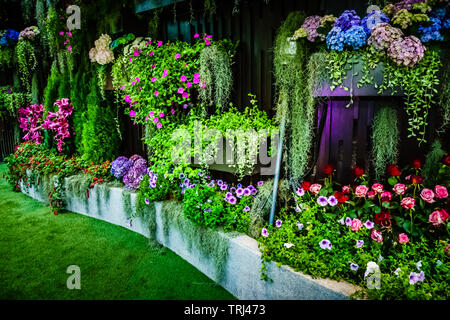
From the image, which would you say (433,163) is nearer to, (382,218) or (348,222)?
(382,218)

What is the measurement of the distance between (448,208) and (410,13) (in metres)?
1.46

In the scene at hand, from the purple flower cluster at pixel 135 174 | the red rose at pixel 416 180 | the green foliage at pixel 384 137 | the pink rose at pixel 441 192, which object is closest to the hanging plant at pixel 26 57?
the purple flower cluster at pixel 135 174

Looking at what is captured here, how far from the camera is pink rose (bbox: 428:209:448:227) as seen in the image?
6.74ft

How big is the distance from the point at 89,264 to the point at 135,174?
1.33 metres

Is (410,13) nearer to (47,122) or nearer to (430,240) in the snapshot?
(430,240)

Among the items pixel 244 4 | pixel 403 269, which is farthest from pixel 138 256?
pixel 244 4

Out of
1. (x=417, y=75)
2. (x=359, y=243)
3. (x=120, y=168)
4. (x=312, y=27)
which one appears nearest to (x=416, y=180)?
(x=359, y=243)

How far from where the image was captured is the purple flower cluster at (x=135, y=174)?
156 inches

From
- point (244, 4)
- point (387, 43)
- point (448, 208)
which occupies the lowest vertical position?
point (448, 208)

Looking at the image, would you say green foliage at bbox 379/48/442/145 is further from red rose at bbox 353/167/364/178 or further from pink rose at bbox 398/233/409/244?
pink rose at bbox 398/233/409/244

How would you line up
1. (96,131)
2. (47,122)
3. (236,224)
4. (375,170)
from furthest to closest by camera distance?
(47,122) < (96,131) < (236,224) < (375,170)

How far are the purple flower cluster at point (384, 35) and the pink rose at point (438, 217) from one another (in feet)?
4.15

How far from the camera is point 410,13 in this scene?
1.95 m

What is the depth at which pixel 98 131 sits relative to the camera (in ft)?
15.3
